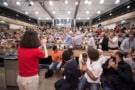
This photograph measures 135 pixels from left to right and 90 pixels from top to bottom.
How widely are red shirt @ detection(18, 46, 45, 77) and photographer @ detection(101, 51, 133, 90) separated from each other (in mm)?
1594

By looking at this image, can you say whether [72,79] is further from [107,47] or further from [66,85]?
[107,47]

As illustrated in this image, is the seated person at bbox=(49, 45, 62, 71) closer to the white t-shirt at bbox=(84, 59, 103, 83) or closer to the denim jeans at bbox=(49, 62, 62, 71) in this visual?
the denim jeans at bbox=(49, 62, 62, 71)

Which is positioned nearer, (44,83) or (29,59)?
(29,59)

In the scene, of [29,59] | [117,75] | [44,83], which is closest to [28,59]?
[29,59]

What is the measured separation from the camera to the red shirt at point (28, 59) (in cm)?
211

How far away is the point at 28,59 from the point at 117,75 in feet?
6.01

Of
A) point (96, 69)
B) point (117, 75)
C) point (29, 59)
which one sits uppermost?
point (29, 59)

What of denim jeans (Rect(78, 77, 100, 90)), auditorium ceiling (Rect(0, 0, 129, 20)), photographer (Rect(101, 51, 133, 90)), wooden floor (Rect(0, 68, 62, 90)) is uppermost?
auditorium ceiling (Rect(0, 0, 129, 20))

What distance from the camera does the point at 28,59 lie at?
2.12 metres

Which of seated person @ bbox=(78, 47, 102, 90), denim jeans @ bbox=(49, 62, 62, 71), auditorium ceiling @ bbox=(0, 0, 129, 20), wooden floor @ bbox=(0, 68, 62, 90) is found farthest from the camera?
auditorium ceiling @ bbox=(0, 0, 129, 20)

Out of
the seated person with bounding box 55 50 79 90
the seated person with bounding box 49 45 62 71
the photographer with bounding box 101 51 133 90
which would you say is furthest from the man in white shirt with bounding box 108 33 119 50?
the seated person with bounding box 55 50 79 90

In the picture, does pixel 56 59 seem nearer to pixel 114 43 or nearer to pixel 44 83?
pixel 44 83

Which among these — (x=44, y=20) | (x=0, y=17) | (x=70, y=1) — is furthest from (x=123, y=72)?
(x=44, y=20)

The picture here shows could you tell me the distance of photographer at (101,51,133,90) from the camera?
299 cm
